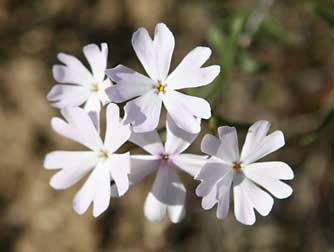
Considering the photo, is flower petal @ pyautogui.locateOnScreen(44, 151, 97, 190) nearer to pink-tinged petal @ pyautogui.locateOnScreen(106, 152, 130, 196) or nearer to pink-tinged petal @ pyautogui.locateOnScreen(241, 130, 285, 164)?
pink-tinged petal @ pyautogui.locateOnScreen(106, 152, 130, 196)

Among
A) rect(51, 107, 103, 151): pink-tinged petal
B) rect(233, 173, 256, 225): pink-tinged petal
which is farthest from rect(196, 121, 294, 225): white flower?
rect(51, 107, 103, 151): pink-tinged petal

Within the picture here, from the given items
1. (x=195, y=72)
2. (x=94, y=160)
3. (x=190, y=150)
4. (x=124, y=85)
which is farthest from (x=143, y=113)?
(x=190, y=150)

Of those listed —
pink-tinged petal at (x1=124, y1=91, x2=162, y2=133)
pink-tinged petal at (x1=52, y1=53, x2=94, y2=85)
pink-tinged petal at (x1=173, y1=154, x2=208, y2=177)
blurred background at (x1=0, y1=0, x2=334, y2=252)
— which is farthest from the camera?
blurred background at (x1=0, y1=0, x2=334, y2=252)

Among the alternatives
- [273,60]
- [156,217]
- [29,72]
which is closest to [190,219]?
[273,60]

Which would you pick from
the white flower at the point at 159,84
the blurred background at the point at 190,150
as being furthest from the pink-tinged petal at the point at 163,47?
the blurred background at the point at 190,150

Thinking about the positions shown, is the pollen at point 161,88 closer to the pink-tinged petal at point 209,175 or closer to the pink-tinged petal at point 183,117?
the pink-tinged petal at point 183,117

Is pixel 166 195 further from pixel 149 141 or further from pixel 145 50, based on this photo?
pixel 145 50

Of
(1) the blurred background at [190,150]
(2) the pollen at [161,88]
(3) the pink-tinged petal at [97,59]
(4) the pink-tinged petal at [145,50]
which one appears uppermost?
(4) the pink-tinged petal at [145,50]
